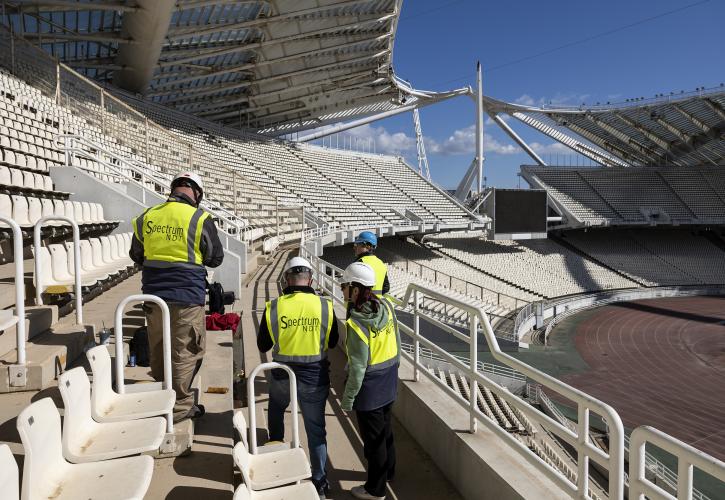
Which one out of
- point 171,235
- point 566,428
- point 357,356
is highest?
point 171,235

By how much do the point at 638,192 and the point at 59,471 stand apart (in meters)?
46.1

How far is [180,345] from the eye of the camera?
127 inches

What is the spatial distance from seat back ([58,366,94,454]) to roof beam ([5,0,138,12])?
1767 cm

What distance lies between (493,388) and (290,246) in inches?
495

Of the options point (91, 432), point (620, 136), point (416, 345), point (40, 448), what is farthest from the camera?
point (620, 136)

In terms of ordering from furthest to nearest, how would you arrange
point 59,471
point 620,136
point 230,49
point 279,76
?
point 620,136 < point 279,76 < point 230,49 < point 59,471

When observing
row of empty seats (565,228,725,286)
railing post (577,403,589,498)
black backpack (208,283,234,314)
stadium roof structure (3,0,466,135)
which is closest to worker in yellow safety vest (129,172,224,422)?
railing post (577,403,589,498)

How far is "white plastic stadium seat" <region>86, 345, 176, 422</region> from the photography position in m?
2.50

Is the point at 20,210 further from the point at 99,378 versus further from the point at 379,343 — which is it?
the point at 379,343

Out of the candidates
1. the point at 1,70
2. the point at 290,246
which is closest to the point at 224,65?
the point at 1,70

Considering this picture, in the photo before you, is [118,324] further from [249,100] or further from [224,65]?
[249,100]

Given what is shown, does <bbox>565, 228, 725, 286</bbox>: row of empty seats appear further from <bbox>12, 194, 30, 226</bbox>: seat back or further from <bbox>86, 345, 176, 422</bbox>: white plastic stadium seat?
<bbox>86, 345, 176, 422</bbox>: white plastic stadium seat

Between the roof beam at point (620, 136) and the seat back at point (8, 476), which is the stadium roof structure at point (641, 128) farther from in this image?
the seat back at point (8, 476)

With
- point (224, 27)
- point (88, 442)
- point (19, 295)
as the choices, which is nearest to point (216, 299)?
point (19, 295)
